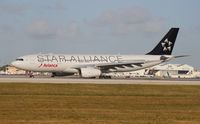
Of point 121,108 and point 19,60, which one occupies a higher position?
point 19,60

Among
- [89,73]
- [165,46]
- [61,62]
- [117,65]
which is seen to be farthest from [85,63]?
[165,46]

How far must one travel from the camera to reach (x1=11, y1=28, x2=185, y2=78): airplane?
69.8 metres

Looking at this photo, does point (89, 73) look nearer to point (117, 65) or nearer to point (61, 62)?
point (61, 62)

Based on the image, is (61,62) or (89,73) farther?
(61,62)

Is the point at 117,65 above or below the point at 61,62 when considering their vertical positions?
below

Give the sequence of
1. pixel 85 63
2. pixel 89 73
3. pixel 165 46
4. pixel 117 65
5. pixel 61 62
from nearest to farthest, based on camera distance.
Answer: pixel 89 73
pixel 61 62
pixel 117 65
pixel 85 63
pixel 165 46

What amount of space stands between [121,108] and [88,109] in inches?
70.5

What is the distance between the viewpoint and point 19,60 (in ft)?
232

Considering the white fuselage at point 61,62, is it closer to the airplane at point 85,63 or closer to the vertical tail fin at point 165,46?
the airplane at point 85,63

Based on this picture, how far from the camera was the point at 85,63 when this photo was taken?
235 ft

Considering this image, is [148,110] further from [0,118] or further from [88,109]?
[0,118]

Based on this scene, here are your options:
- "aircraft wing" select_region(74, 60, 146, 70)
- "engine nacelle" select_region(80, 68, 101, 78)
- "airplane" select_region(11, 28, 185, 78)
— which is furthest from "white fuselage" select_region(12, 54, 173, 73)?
"engine nacelle" select_region(80, 68, 101, 78)

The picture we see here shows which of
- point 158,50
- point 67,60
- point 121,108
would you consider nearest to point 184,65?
point 158,50

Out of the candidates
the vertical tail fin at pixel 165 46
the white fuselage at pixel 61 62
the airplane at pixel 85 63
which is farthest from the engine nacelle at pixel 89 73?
the vertical tail fin at pixel 165 46
